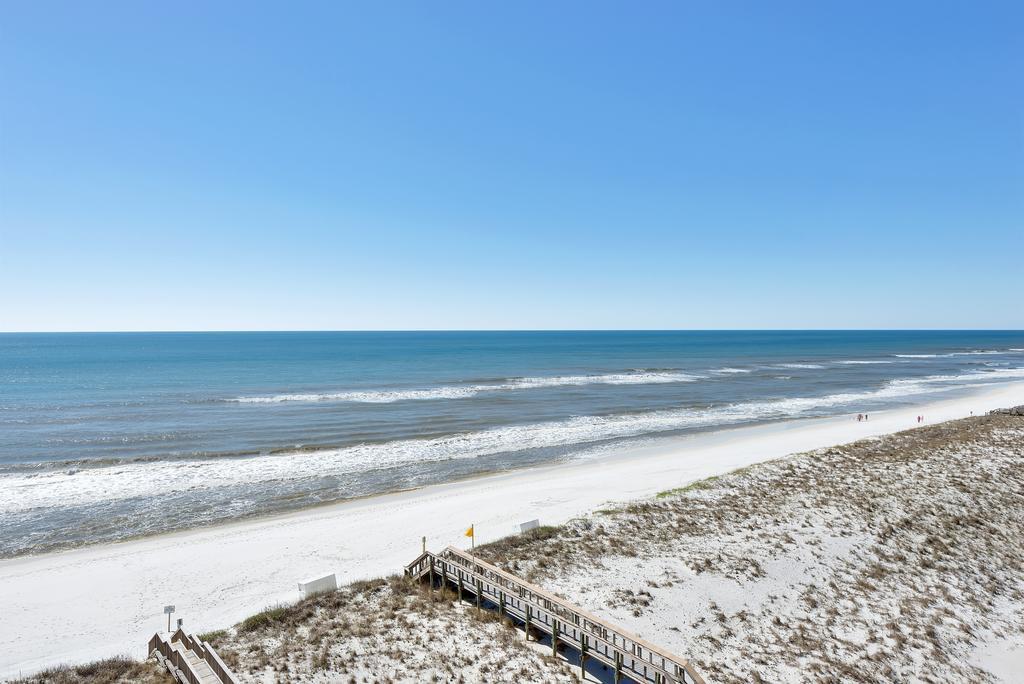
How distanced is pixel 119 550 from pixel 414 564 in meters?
13.2

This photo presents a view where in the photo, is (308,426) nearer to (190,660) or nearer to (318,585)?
(318,585)

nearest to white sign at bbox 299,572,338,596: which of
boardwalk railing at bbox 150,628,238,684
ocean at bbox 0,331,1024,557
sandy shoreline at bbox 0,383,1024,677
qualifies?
sandy shoreline at bbox 0,383,1024,677

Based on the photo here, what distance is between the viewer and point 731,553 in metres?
18.5

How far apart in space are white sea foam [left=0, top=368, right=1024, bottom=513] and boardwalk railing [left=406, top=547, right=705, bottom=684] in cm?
1606

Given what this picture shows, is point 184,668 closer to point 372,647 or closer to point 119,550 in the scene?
point 372,647

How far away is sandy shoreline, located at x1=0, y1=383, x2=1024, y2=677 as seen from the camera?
1497 cm

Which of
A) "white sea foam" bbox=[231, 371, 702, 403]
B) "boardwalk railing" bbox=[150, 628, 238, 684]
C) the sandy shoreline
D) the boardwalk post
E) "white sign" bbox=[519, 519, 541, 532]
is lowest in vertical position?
the sandy shoreline

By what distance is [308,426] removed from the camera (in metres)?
41.9

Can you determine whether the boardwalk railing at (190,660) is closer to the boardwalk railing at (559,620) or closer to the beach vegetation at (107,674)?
the beach vegetation at (107,674)

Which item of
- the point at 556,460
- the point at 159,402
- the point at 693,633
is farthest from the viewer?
the point at 159,402

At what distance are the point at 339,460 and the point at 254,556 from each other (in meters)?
13.4

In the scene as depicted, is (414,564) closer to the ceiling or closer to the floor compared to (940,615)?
closer to the ceiling

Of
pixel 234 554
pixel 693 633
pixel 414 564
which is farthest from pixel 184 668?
pixel 693 633

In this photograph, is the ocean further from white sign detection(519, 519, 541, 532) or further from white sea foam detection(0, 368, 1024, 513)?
white sign detection(519, 519, 541, 532)
